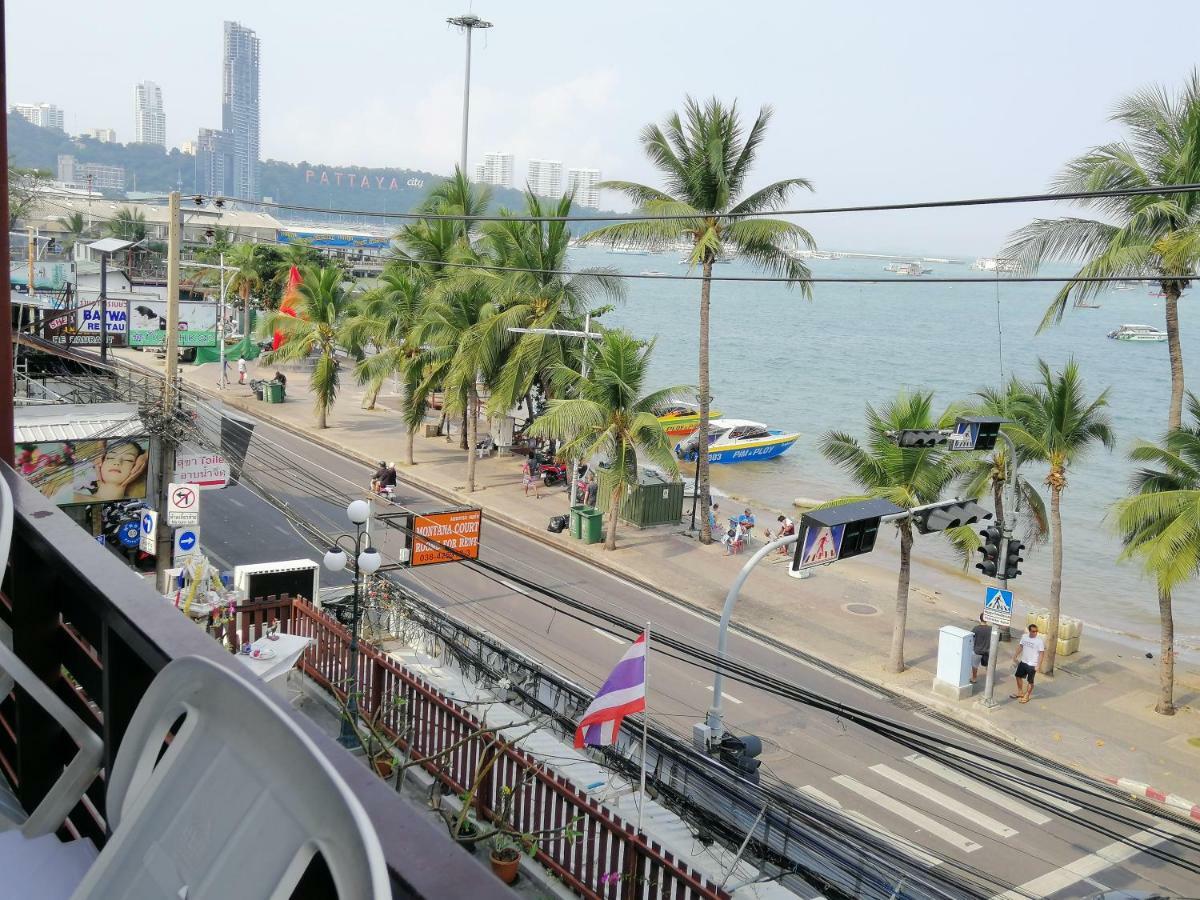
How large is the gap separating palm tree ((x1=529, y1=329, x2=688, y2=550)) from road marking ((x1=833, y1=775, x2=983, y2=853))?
37.9 feet

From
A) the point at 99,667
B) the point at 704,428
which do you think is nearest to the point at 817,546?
the point at 99,667

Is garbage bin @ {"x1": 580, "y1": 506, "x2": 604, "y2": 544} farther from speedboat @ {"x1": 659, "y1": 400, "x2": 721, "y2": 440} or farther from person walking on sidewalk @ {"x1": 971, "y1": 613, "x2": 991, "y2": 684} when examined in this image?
speedboat @ {"x1": 659, "y1": 400, "x2": 721, "y2": 440}

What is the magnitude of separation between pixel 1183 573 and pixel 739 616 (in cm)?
868

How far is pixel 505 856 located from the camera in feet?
27.6

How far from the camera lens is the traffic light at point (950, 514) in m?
14.8

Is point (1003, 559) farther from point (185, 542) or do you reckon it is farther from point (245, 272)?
point (245, 272)

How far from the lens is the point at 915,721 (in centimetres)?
1884

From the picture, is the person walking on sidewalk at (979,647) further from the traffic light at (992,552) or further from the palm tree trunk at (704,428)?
the palm tree trunk at (704,428)

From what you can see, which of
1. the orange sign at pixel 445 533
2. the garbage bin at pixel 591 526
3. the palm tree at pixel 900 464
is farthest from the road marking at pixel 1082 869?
the garbage bin at pixel 591 526

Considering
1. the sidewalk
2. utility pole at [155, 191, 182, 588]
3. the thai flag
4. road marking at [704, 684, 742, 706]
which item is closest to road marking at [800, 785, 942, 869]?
the sidewalk

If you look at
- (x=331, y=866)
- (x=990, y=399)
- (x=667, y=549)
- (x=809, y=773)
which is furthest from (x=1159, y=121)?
(x=331, y=866)

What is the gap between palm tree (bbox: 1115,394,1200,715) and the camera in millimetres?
17719

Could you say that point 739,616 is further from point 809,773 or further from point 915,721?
point 809,773

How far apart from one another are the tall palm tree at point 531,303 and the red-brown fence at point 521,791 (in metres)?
20.1
